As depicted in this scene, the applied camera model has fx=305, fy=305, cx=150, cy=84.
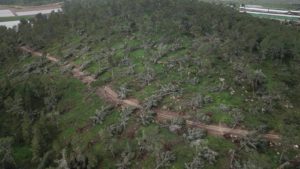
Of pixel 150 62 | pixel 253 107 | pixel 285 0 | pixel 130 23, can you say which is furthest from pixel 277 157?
pixel 285 0

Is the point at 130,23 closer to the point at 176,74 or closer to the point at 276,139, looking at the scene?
the point at 176,74

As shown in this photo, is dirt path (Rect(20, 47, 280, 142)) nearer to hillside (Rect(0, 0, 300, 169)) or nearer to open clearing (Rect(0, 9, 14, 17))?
hillside (Rect(0, 0, 300, 169))

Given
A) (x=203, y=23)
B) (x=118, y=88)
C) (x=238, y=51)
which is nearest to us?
(x=118, y=88)

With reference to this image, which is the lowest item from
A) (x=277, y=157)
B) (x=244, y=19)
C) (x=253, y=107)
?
(x=277, y=157)

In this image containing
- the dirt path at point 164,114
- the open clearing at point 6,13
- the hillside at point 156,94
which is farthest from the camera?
the open clearing at point 6,13

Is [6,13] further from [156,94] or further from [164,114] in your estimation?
[164,114]

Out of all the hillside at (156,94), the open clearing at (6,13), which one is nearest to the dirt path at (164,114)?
the hillside at (156,94)

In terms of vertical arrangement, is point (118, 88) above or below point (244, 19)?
below

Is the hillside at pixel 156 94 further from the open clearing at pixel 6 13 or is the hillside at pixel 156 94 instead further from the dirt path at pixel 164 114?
the open clearing at pixel 6 13
